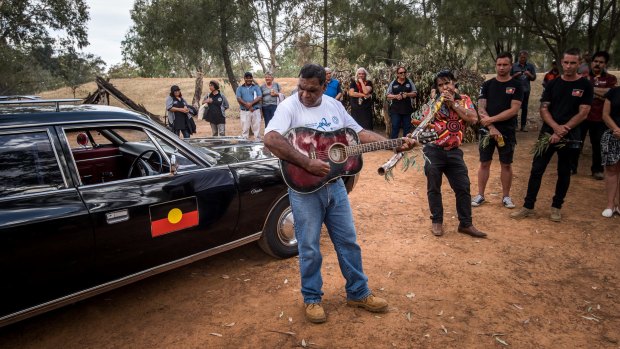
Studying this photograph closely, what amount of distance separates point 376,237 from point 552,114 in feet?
8.72

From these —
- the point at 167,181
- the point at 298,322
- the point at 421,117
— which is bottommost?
the point at 298,322

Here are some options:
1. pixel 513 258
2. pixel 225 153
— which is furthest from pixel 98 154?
pixel 513 258

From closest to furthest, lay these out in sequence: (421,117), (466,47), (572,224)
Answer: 1. (421,117)
2. (572,224)
3. (466,47)

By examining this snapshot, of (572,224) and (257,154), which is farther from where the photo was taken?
(572,224)

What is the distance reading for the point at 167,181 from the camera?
304cm

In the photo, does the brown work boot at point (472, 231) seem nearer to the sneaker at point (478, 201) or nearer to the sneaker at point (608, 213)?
the sneaker at point (478, 201)

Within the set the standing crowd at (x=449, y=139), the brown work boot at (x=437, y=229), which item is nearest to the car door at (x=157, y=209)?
the standing crowd at (x=449, y=139)

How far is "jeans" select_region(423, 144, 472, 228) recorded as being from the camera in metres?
4.34

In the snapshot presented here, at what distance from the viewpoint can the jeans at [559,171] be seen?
4.73 m

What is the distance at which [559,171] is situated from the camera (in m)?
4.84

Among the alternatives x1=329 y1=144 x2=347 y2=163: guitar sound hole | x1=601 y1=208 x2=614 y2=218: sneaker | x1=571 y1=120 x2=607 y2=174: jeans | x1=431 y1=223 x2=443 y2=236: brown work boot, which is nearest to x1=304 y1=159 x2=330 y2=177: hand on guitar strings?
x1=329 y1=144 x2=347 y2=163: guitar sound hole

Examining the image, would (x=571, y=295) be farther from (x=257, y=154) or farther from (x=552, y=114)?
(x=257, y=154)

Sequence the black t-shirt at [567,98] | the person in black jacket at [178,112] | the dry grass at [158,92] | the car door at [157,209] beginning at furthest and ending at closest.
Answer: the dry grass at [158,92] < the person in black jacket at [178,112] < the black t-shirt at [567,98] < the car door at [157,209]

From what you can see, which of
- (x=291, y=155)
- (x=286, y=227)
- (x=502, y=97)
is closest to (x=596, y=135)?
(x=502, y=97)
